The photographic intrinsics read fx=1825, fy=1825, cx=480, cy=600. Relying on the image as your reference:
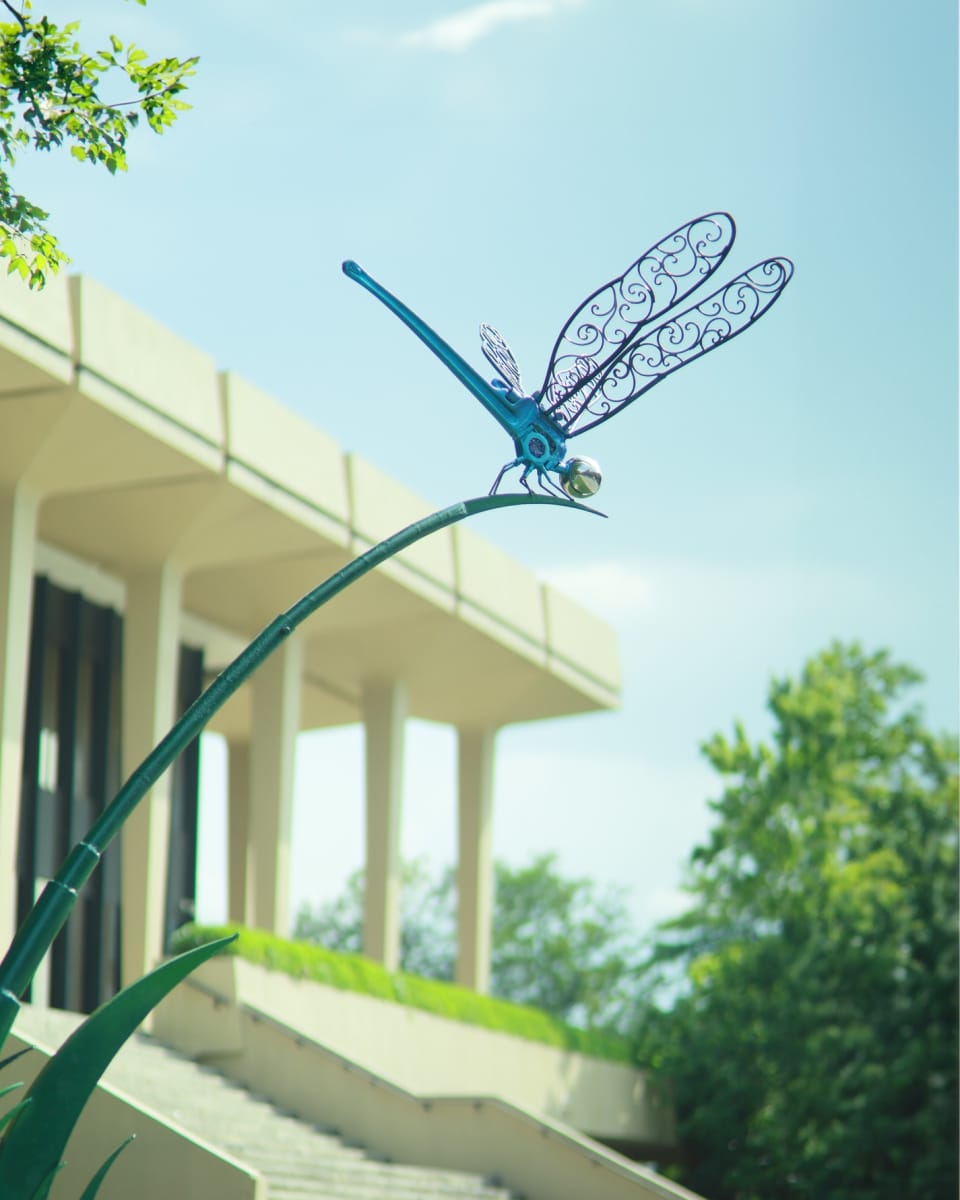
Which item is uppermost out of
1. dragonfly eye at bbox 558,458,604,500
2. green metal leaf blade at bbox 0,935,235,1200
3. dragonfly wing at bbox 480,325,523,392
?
dragonfly wing at bbox 480,325,523,392

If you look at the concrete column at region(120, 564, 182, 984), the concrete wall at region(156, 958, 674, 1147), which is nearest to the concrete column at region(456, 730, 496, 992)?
the concrete wall at region(156, 958, 674, 1147)

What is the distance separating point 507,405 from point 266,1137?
767 centimetres

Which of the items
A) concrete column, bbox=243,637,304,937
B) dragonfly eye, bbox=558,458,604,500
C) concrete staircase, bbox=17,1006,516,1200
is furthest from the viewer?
concrete column, bbox=243,637,304,937

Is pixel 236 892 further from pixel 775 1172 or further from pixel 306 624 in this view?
pixel 775 1172

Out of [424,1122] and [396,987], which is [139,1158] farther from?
[396,987]

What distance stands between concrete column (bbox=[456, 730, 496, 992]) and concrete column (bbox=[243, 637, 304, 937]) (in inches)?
178

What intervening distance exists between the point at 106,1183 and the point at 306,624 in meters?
11.1

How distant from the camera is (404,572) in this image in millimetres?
22266

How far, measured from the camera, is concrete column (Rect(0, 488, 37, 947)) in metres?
18.1

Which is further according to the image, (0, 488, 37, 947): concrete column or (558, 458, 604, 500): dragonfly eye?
(0, 488, 37, 947): concrete column

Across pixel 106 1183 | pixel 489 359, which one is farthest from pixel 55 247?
pixel 106 1183

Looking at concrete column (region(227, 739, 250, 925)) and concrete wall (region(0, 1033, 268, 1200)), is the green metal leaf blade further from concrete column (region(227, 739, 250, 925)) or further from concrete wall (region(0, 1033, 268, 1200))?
concrete column (region(227, 739, 250, 925))

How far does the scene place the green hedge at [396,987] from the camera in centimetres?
1867

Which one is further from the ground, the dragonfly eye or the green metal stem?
the dragonfly eye
